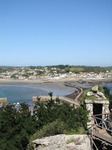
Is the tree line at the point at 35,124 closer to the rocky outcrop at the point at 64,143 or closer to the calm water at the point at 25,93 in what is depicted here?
the rocky outcrop at the point at 64,143

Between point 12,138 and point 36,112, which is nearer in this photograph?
point 12,138

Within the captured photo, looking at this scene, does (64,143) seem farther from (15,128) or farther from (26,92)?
(26,92)

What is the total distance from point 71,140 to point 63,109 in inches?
237

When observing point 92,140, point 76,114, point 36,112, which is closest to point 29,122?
point 36,112

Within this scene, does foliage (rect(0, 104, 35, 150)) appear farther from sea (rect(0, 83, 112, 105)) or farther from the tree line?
sea (rect(0, 83, 112, 105))

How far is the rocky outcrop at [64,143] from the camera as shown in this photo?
849cm

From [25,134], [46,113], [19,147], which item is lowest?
[19,147]

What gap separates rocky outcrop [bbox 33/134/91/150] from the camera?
849 centimetres

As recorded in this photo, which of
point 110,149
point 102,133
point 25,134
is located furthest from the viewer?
point 25,134

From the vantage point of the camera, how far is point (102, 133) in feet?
38.9

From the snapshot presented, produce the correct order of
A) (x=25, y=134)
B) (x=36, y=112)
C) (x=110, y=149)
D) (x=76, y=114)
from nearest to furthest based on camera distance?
1. (x=110, y=149)
2. (x=25, y=134)
3. (x=76, y=114)
4. (x=36, y=112)

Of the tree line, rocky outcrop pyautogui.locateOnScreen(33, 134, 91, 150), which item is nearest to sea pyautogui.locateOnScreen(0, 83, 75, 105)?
the tree line

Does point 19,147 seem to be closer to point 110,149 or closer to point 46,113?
point 46,113

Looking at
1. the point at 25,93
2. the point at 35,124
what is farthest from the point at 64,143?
the point at 25,93
